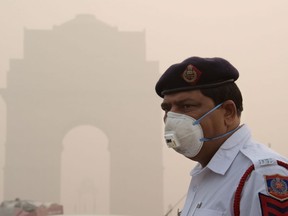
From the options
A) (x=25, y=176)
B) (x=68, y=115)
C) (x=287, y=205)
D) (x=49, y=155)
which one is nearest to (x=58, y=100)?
(x=68, y=115)

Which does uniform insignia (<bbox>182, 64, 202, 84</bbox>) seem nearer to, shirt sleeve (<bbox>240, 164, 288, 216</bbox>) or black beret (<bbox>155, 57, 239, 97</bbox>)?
black beret (<bbox>155, 57, 239, 97</bbox>)

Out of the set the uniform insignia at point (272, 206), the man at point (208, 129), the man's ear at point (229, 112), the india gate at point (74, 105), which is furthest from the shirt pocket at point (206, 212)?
the india gate at point (74, 105)

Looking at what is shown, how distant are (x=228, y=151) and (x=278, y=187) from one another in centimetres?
19

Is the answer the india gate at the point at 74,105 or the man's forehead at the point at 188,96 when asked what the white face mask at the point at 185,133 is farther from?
the india gate at the point at 74,105

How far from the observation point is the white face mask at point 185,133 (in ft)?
3.23

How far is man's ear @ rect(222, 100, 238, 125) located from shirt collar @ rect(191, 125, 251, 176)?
0.11ft

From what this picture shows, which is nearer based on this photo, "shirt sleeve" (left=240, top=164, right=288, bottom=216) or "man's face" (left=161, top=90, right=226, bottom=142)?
"shirt sleeve" (left=240, top=164, right=288, bottom=216)

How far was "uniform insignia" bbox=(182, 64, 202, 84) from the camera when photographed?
98cm

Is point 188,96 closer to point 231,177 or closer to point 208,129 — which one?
point 208,129

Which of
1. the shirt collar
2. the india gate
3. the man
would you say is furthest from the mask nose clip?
the india gate

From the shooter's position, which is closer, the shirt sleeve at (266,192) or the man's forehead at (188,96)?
the shirt sleeve at (266,192)

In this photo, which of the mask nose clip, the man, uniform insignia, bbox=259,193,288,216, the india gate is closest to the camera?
uniform insignia, bbox=259,193,288,216

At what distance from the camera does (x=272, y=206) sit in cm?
77

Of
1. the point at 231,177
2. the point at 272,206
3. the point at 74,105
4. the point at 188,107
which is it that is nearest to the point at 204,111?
the point at 188,107
